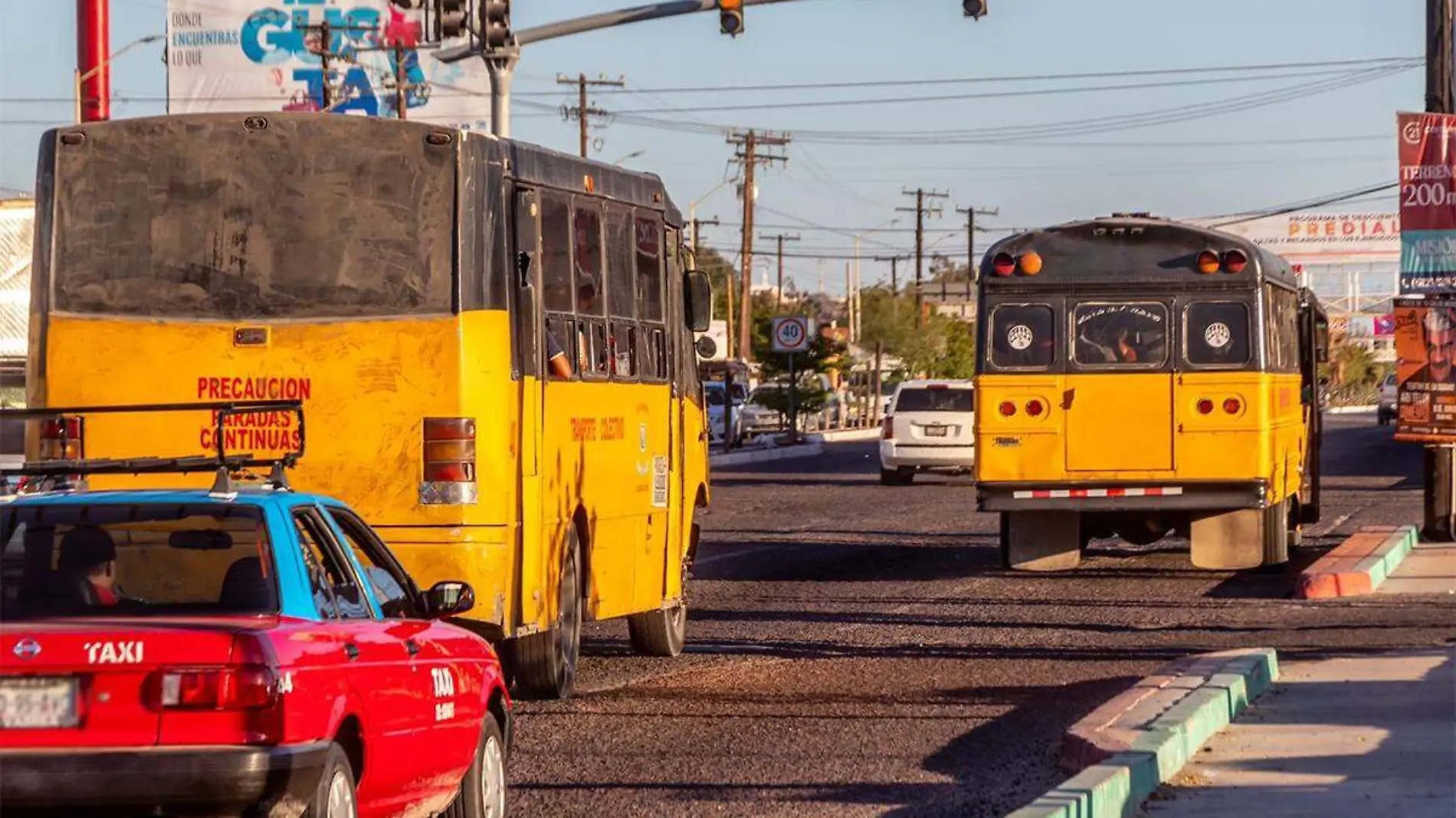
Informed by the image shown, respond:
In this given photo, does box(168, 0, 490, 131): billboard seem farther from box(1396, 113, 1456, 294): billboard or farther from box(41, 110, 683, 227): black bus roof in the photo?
box(41, 110, 683, 227): black bus roof

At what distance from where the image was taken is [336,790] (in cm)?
725

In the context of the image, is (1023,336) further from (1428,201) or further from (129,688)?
(129,688)

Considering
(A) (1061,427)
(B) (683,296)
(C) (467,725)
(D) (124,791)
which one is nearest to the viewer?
(D) (124,791)

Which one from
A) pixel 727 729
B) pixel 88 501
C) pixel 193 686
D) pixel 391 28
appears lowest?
pixel 727 729

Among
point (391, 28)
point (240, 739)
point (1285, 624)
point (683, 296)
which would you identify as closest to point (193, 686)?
point (240, 739)

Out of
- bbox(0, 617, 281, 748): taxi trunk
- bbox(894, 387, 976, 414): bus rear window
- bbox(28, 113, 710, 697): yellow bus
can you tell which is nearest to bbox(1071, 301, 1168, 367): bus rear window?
bbox(28, 113, 710, 697): yellow bus

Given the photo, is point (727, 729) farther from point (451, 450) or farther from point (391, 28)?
point (391, 28)

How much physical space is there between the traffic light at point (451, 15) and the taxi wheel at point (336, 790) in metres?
19.2

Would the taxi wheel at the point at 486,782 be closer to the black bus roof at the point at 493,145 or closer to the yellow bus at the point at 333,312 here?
the yellow bus at the point at 333,312

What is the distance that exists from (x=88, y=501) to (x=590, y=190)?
6552 mm

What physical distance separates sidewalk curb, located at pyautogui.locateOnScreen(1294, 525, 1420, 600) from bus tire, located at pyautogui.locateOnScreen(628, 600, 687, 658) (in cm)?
611

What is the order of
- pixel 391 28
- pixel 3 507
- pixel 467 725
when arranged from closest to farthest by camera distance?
pixel 3 507 < pixel 467 725 < pixel 391 28

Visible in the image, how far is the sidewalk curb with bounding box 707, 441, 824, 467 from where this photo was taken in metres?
52.9

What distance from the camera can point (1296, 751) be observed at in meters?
10.8
